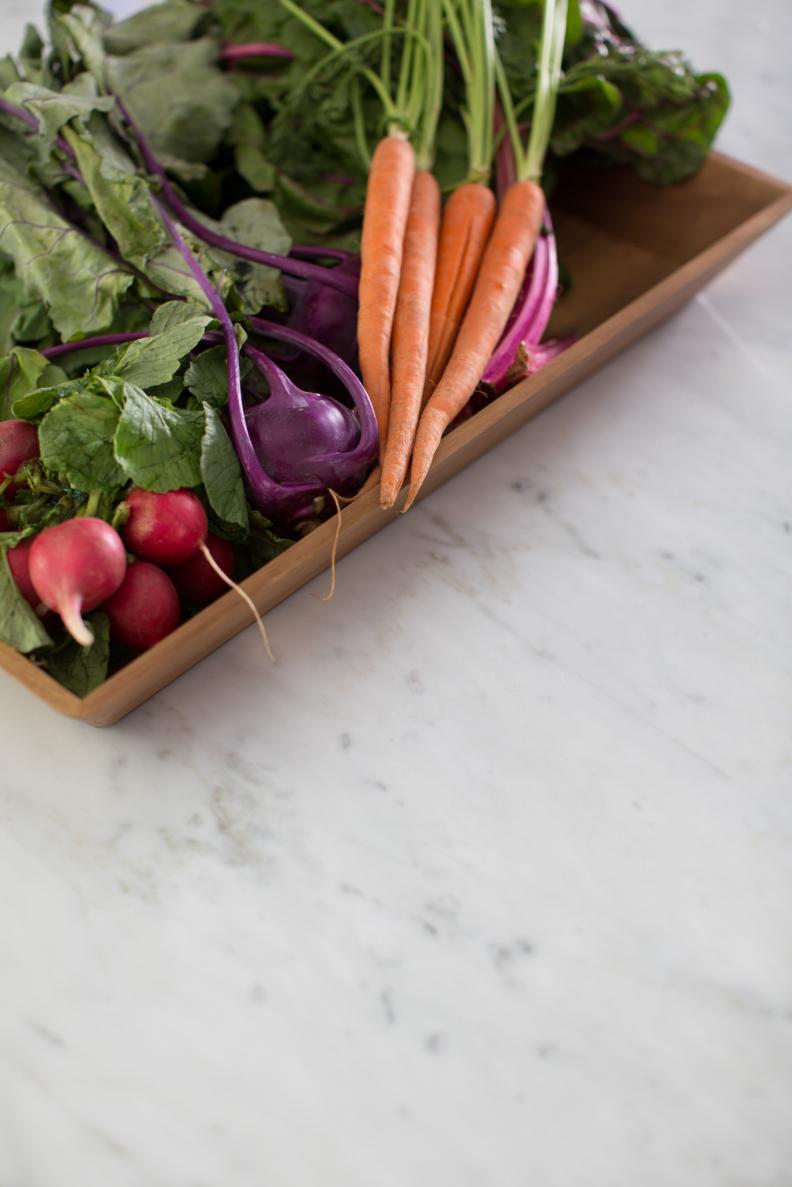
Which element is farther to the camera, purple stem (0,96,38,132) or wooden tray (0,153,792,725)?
purple stem (0,96,38,132)

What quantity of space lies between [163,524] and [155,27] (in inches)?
36.9

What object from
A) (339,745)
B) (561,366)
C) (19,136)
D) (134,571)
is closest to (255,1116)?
(339,745)

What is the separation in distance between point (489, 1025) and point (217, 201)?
1.08 meters

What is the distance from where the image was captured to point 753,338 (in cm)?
140

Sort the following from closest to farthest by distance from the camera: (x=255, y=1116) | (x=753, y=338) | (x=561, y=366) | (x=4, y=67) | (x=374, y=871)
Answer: (x=255, y=1116) < (x=374, y=871) < (x=561, y=366) < (x=4, y=67) < (x=753, y=338)

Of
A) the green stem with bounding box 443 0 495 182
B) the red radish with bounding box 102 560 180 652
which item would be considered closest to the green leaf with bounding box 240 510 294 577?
the red radish with bounding box 102 560 180 652

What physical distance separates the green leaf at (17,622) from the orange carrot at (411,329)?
1.07ft

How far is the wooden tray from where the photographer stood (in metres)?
0.85

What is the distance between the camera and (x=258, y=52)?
4.58 feet

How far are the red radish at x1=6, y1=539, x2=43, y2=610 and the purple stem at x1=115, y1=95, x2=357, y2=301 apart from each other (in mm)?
474

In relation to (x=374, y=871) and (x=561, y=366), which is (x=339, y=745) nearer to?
(x=374, y=871)

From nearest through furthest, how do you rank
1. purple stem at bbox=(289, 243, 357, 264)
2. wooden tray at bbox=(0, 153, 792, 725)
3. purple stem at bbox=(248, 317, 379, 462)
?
wooden tray at bbox=(0, 153, 792, 725) < purple stem at bbox=(248, 317, 379, 462) < purple stem at bbox=(289, 243, 357, 264)

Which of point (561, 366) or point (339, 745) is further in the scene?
point (561, 366)

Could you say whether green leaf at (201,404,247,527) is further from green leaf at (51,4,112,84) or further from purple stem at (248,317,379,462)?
green leaf at (51,4,112,84)
